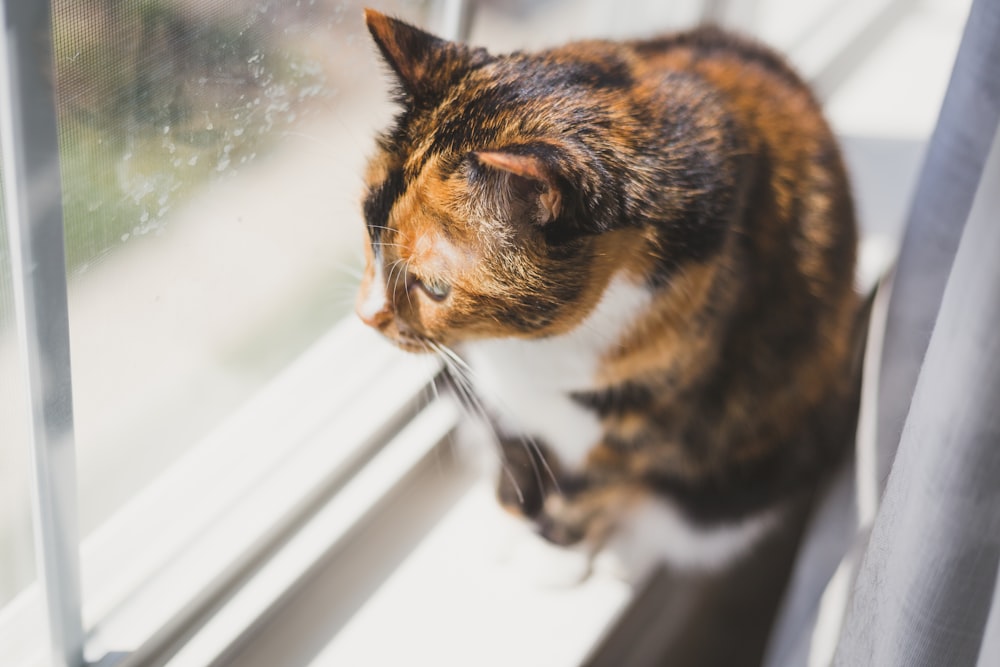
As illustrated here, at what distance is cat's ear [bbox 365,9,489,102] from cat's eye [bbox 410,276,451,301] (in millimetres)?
137

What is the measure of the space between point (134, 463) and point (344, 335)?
0.83 feet

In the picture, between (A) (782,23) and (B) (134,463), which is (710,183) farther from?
(A) (782,23)

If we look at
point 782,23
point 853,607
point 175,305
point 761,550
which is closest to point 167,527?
point 175,305

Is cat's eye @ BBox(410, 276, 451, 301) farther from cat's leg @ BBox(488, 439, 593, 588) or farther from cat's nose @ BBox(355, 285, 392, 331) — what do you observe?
cat's leg @ BBox(488, 439, 593, 588)

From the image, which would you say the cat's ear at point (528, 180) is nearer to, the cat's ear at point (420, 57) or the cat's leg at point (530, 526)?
the cat's ear at point (420, 57)

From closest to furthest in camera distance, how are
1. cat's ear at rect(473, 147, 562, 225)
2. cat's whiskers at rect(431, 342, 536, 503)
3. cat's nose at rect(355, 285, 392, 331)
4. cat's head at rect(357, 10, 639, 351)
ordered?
cat's ear at rect(473, 147, 562, 225), cat's head at rect(357, 10, 639, 351), cat's nose at rect(355, 285, 392, 331), cat's whiskers at rect(431, 342, 536, 503)

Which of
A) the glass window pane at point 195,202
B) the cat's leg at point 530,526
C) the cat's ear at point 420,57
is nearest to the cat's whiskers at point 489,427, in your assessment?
the cat's leg at point 530,526

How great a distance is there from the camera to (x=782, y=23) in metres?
1.46

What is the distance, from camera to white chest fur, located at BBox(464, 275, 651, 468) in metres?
0.77

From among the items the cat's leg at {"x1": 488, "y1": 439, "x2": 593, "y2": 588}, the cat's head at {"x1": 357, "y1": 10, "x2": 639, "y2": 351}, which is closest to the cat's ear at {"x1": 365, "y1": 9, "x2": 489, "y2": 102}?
the cat's head at {"x1": 357, "y1": 10, "x2": 639, "y2": 351}

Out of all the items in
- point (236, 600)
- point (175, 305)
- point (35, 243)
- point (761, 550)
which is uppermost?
point (35, 243)

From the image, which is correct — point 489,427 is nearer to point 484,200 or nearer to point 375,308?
point 375,308

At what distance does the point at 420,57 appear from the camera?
28.0 inches

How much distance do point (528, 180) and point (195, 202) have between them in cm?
30
